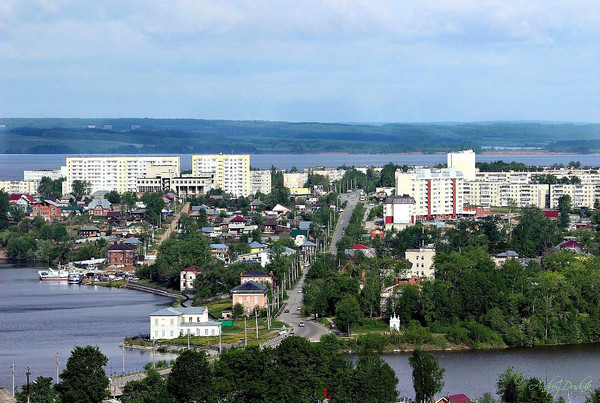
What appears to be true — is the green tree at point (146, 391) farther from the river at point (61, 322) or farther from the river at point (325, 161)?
the river at point (325, 161)

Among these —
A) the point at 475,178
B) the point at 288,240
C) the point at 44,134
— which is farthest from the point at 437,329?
the point at 44,134

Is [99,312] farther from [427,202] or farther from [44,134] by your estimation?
[44,134]

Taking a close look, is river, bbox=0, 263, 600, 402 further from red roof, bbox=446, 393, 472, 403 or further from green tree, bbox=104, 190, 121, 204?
green tree, bbox=104, 190, 121, 204

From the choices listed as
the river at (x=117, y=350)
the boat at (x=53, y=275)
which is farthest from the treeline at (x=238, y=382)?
the boat at (x=53, y=275)

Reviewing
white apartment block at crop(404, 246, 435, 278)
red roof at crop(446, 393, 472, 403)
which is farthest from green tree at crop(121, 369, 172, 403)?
white apartment block at crop(404, 246, 435, 278)

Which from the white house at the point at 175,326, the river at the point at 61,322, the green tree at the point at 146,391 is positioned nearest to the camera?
the green tree at the point at 146,391

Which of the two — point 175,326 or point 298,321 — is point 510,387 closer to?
point 298,321

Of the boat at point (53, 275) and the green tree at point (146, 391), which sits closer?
the green tree at point (146, 391)
